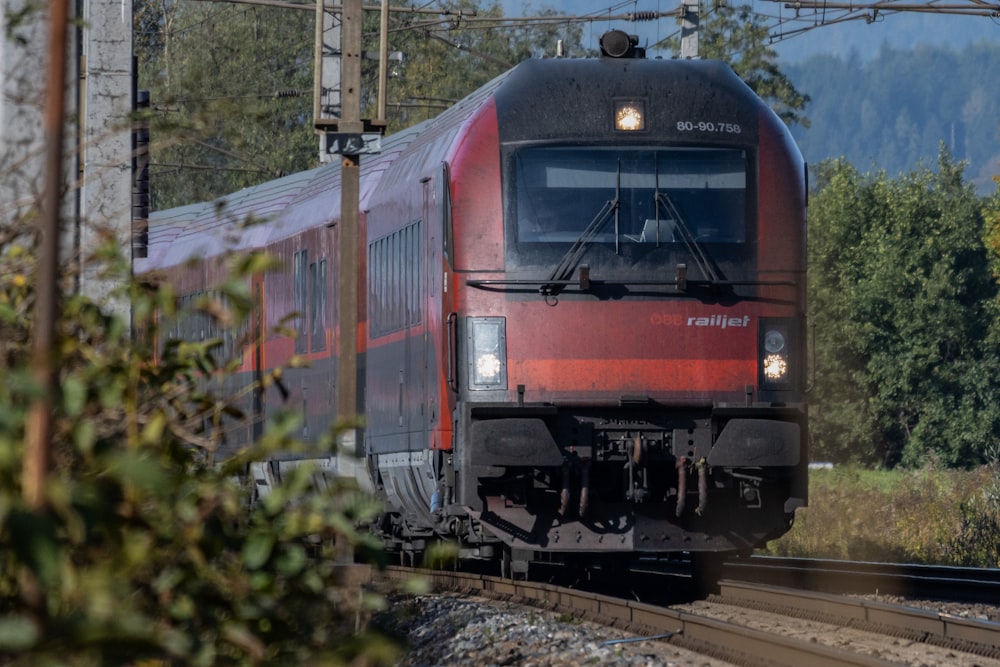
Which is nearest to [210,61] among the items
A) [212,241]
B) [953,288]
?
[953,288]

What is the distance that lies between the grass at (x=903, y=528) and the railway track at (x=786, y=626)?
5.87 metres

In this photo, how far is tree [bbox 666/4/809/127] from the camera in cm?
5347

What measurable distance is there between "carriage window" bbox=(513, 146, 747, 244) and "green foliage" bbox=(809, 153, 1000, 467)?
158ft

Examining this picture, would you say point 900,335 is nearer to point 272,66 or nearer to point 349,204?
point 272,66

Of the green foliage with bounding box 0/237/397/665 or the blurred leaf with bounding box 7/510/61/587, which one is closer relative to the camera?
the blurred leaf with bounding box 7/510/61/587

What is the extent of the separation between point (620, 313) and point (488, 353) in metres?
0.90

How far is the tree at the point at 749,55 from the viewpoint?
5347cm

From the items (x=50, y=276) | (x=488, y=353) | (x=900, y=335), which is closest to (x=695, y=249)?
(x=488, y=353)

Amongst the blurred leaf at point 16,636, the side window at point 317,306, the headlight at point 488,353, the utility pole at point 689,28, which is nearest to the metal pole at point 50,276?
the blurred leaf at point 16,636

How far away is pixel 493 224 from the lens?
10.5m

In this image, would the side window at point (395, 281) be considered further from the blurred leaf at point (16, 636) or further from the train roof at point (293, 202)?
the blurred leaf at point (16, 636)

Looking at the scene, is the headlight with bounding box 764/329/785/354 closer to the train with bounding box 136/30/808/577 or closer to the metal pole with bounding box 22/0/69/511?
the train with bounding box 136/30/808/577

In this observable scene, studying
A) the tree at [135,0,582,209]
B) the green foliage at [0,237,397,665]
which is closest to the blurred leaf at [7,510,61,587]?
the green foliage at [0,237,397,665]

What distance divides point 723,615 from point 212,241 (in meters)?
9.14
